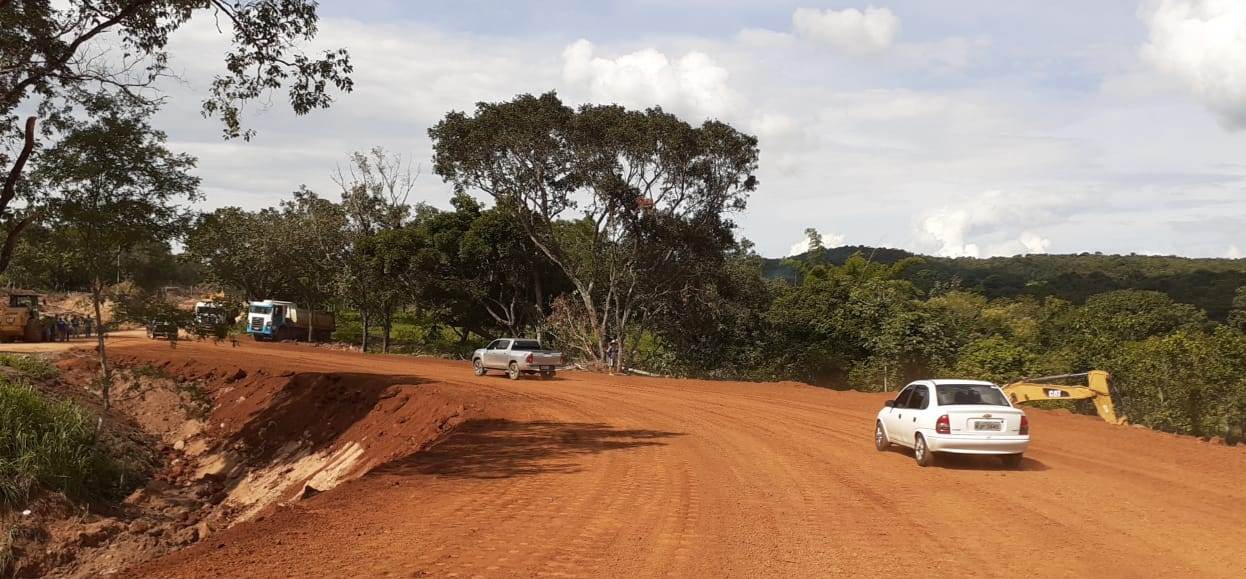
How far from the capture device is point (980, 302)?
2035 inches

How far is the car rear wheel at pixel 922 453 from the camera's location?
1425 cm

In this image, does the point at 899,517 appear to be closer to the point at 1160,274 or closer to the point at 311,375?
the point at 311,375

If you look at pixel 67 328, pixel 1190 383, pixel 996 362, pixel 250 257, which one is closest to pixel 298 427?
pixel 996 362

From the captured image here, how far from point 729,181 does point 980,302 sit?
2215 centimetres

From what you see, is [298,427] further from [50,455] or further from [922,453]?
[922,453]

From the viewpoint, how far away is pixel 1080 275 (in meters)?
Result: 100

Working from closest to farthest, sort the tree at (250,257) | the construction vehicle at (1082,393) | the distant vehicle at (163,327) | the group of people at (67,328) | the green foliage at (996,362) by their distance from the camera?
the distant vehicle at (163,327) < the construction vehicle at (1082,393) < the green foliage at (996,362) < the group of people at (67,328) < the tree at (250,257)

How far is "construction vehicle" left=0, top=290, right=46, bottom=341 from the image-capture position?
39.5 metres

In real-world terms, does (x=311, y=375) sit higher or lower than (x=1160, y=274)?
lower

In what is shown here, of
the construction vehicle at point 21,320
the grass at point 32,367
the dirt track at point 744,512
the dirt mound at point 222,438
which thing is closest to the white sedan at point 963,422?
the dirt track at point 744,512

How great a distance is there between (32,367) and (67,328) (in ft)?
73.3

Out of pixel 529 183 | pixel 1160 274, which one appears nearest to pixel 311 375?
pixel 529 183

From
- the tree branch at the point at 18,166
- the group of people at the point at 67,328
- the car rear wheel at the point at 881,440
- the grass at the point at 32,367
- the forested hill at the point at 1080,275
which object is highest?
the forested hill at the point at 1080,275

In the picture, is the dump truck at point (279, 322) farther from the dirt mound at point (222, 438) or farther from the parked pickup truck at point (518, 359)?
the parked pickup truck at point (518, 359)
